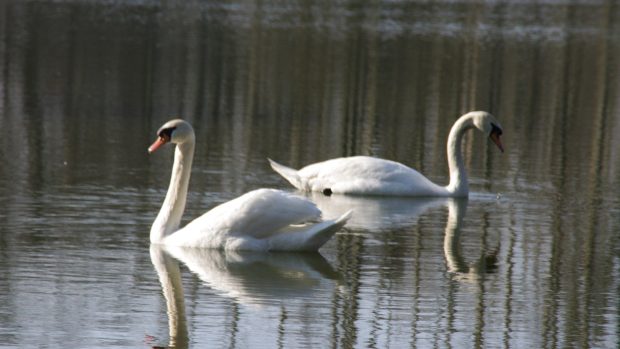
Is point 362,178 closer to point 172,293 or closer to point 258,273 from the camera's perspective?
point 258,273

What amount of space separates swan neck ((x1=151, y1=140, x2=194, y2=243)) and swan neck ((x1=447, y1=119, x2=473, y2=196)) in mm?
4124

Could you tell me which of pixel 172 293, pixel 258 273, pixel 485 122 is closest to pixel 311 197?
pixel 485 122

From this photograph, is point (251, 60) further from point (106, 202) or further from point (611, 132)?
point (106, 202)

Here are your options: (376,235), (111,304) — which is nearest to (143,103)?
(376,235)

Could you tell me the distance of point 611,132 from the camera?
2159 cm

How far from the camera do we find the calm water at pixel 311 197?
29.4 feet

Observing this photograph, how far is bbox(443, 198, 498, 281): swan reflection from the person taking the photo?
10852mm

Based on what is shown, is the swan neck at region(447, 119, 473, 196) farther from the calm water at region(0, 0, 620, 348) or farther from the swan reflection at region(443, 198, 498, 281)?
the swan reflection at region(443, 198, 498, 281)

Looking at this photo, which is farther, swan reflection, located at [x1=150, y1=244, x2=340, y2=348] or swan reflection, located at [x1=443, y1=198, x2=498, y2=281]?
swan reflection, located at [x1=443, y1=198, x2=498, y2=281]

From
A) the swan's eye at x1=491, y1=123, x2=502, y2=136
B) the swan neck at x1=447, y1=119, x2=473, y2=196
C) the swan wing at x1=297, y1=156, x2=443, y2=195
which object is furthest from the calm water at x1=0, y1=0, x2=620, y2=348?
the swan's eye at x1=491, y1=123, x2=502, y2=136

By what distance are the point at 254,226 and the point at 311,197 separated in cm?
378

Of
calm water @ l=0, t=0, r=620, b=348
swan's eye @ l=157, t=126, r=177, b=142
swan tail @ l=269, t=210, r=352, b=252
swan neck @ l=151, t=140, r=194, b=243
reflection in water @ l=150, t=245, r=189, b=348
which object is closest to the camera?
reflection in water @ l=150, t=245, r=189, b=348

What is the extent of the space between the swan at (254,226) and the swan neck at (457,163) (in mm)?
3840

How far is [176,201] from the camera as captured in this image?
11.5 metres
